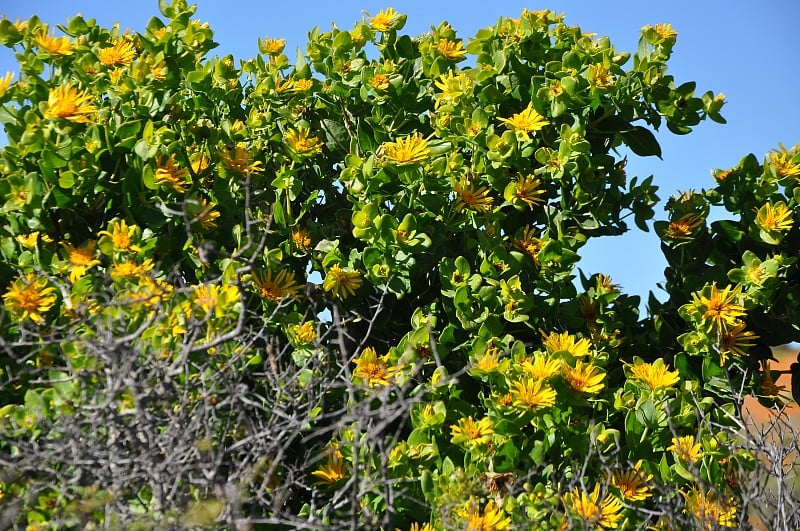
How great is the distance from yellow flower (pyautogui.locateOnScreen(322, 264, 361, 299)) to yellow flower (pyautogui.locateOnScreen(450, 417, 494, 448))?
1.78 feet

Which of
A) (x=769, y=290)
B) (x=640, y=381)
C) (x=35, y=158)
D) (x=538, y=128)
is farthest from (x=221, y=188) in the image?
(x=769, y=290)

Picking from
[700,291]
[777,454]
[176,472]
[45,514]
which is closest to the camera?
[176,472]

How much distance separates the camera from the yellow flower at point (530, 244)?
2.97 meters

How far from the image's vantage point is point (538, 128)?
291 cm

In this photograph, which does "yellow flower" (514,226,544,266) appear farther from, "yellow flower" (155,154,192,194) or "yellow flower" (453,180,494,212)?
"yellow flower" (155,154,192,194)

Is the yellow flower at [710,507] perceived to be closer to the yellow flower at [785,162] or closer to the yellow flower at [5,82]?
the yellow flower at [785,162]

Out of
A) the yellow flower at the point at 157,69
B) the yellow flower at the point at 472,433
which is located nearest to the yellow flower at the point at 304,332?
the yellow flower at the point at 472,433

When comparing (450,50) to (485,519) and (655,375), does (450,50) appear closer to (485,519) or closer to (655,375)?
(655,375)

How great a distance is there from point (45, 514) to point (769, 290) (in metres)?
2.17

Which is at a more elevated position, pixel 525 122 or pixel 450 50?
pixel 450 50

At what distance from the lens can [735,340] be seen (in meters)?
2.96

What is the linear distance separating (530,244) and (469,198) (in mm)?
274

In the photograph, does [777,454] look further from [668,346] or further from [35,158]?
[35,158]

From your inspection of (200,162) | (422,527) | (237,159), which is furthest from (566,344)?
(200,162)
